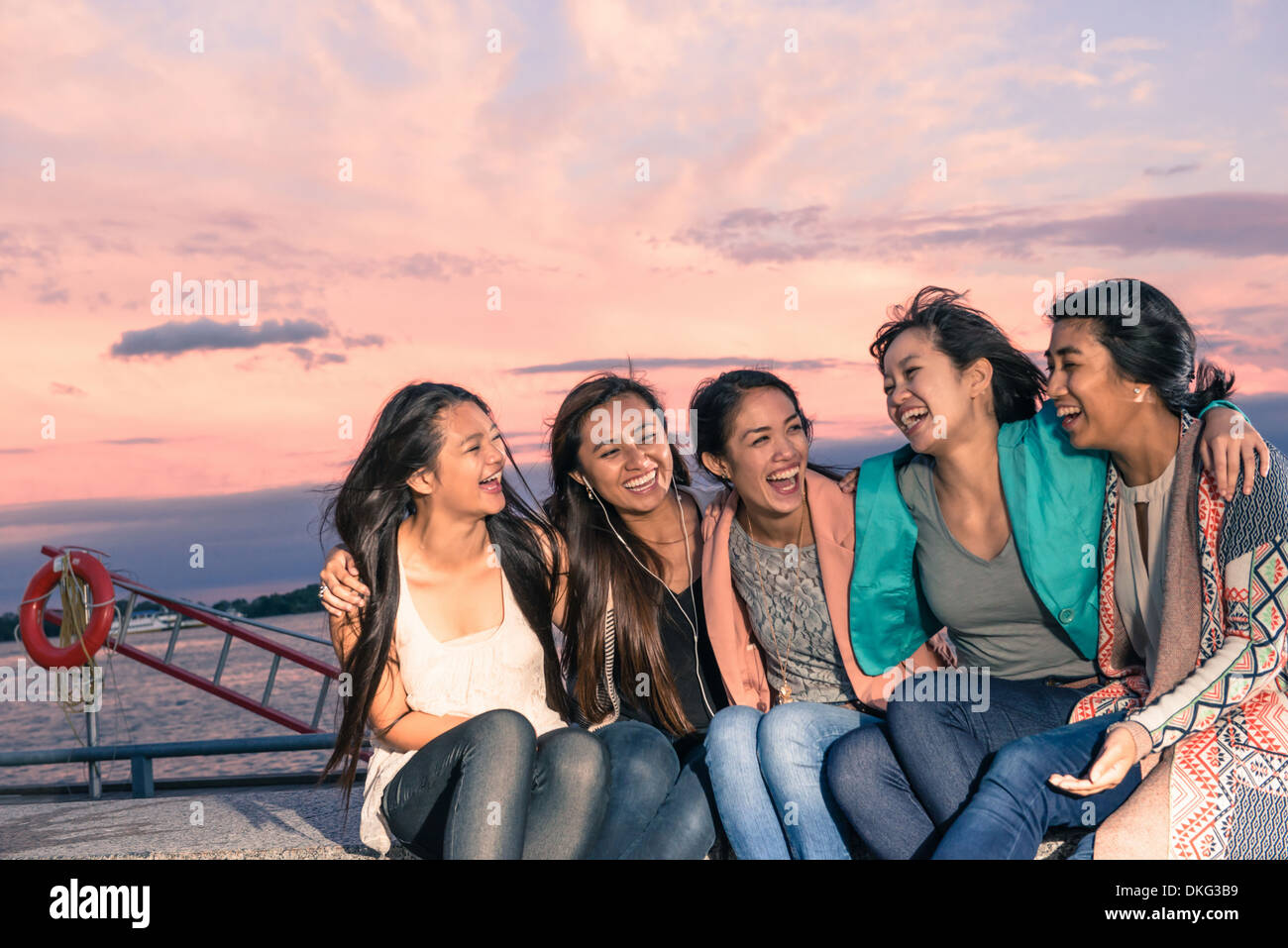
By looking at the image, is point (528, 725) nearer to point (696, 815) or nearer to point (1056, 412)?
point (696, 815)

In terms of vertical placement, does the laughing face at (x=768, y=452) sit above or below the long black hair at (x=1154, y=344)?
below

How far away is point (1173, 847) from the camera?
251 centimetres

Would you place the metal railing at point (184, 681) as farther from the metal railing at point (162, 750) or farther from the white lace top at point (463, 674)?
the white lace top at point (463, 674)

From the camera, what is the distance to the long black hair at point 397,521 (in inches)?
129

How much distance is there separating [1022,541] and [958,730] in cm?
58

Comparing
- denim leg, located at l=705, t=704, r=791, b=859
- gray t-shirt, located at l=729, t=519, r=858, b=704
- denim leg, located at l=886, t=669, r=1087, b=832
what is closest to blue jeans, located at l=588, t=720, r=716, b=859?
denim leg, located at l=705, t=704, r=791, b=859

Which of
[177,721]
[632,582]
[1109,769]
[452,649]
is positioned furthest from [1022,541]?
[177,721]

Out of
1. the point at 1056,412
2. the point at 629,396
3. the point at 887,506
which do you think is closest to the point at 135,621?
the point at 629,396

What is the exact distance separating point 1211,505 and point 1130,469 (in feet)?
0.94

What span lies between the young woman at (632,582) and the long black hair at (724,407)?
134mm

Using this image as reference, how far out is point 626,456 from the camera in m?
3.44

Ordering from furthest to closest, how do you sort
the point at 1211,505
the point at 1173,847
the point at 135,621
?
the point at 135,621 → the point at 1211,505 → the point at 1173,847

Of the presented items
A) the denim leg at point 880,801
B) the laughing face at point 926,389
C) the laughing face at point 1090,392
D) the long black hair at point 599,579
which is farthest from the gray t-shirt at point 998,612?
the long black hair at point 599,579
